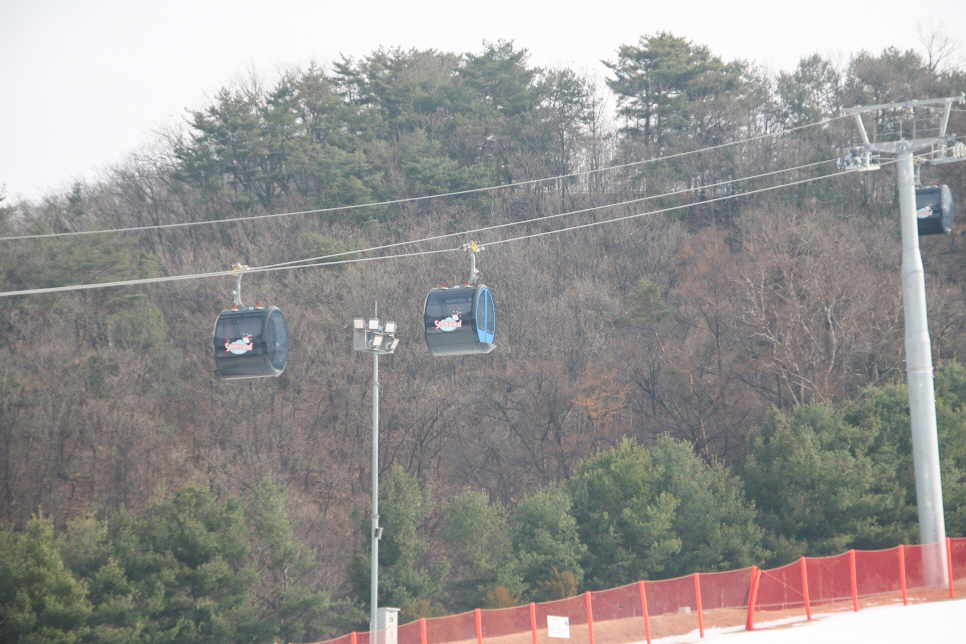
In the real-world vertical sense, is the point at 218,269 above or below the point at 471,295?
above

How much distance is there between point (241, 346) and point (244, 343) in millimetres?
82

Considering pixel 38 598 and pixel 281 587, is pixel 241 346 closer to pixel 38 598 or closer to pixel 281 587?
pixel 38 598

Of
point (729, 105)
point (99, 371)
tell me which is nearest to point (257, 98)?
point (99, 371)

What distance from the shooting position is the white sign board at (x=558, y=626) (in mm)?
15984

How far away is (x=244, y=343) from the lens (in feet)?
57.6

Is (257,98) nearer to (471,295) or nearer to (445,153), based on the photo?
(445,153)

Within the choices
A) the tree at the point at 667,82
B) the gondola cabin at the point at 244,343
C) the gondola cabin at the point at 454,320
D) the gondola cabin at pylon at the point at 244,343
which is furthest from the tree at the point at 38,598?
the tree at the point at 667,82

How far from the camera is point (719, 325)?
5016 centimetres

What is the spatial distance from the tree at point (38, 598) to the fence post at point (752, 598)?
2025 cm

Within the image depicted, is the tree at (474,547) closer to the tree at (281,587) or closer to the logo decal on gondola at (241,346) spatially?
the tree at (281,587)

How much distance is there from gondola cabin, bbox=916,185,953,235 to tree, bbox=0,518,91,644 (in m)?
25.1

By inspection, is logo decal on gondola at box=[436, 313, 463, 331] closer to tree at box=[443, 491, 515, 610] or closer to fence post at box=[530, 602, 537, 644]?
fence post at box=[530, 602, 537, 644]

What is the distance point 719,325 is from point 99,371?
3052 cm

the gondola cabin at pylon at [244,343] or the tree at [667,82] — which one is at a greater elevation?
the tree at [667,82]
